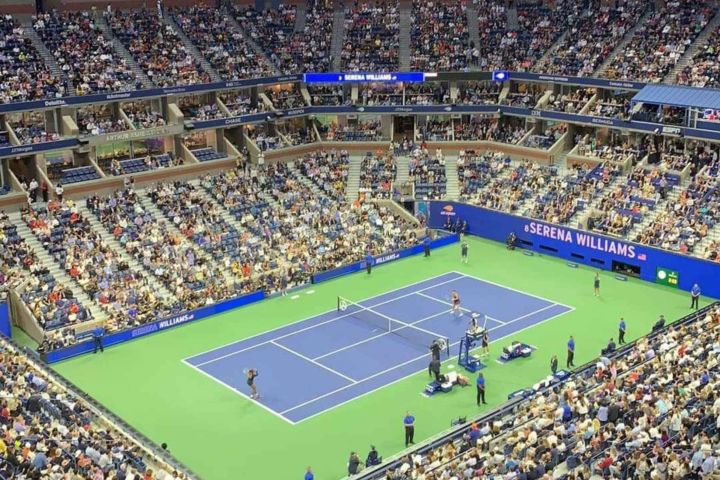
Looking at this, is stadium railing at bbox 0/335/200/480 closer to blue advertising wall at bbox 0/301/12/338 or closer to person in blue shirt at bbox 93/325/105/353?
blue advertising wall at bbox 0/301/12/338

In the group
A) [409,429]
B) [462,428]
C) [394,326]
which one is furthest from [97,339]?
[462,428]

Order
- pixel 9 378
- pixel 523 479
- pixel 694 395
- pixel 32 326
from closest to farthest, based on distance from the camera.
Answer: pixel 523 479 < pixel 694 395 < pixel 9 378 < pixel 32 326

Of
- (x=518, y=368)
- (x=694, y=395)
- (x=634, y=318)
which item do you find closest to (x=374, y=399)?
(x=518, y=368)

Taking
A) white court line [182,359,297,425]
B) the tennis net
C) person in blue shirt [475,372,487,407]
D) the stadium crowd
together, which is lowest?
white court line [182,359,297,425]

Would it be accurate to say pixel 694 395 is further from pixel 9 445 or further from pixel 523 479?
pixel 9 445

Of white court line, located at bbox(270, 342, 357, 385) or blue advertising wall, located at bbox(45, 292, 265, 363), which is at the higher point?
blue advertising wall, located at bbox(45, 292, 265, 363)

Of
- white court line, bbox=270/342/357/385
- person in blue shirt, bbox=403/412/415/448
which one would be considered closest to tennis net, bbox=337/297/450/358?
→ white court line, bbox=270/342/357/385
